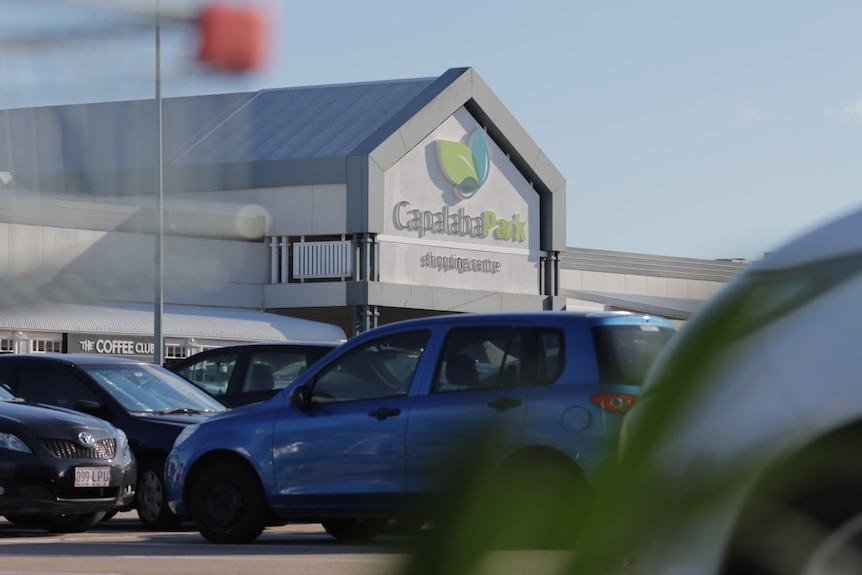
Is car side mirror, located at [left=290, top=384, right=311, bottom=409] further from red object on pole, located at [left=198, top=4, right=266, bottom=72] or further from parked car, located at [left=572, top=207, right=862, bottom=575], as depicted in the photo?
parked car, located at [left=572, top=207, right=862, bottom=575]

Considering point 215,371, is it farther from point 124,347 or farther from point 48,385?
point 124,347

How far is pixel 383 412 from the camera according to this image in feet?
33.0

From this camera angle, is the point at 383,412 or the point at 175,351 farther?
the point at 175,351

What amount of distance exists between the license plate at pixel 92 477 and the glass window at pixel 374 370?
2.34m

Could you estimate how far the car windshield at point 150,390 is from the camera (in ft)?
44.0

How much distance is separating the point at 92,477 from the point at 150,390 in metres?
1.92

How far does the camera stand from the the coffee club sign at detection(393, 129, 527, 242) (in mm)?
42719

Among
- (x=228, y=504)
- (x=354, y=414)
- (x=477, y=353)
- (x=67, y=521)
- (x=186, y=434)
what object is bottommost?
(x=67, y=521)

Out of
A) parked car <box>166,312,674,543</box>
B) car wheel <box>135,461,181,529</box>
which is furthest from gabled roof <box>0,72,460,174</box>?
car wheel <box>135,461,181,529</box>

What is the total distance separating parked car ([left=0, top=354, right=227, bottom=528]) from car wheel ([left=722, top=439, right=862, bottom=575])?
11.7 metres

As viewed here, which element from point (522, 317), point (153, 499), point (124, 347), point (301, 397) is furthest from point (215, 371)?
point (124, 347)

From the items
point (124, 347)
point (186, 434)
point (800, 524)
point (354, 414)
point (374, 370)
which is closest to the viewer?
point (800, 524)

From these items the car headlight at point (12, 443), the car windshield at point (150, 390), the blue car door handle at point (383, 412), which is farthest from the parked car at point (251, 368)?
the blue car door handle at point (383, 412)

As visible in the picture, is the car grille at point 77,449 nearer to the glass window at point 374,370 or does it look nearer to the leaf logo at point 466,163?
the glass window at point 374,370
